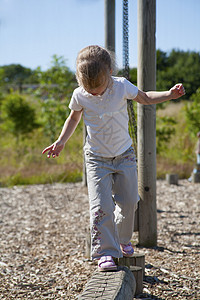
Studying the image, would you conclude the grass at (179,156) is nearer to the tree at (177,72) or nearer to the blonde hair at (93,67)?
the tree at (177,72)

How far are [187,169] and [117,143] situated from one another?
5973 millimetres

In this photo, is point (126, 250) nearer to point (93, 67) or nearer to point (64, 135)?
point (64, 135)

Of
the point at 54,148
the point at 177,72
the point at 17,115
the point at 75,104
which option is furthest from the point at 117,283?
the point at 17,115

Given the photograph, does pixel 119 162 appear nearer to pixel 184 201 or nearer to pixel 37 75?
pixel 184 201

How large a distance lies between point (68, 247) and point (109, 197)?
161 cm

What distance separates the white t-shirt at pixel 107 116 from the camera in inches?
96.2

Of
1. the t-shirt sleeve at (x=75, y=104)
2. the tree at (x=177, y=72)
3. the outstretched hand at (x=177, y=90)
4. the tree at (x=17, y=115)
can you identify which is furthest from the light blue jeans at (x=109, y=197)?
the tree at (x=17, y=115)

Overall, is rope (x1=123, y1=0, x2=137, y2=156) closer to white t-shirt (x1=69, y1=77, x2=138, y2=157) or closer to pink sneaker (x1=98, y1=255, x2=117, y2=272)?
white t-shirt (x1=69, y1=77, x2=138, y2=157)

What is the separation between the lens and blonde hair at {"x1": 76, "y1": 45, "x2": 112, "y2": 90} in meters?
2.29

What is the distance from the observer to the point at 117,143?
2.47m

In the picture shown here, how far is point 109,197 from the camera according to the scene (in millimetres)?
2441

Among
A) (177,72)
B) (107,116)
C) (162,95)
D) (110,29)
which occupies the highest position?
(110,29)

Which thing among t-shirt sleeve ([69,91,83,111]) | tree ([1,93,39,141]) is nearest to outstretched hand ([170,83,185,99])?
t-shirt sleeve ([69,91,83,111])

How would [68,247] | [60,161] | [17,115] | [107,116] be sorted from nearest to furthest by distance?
[107,116], [68,247], [60,161], [17,115]
